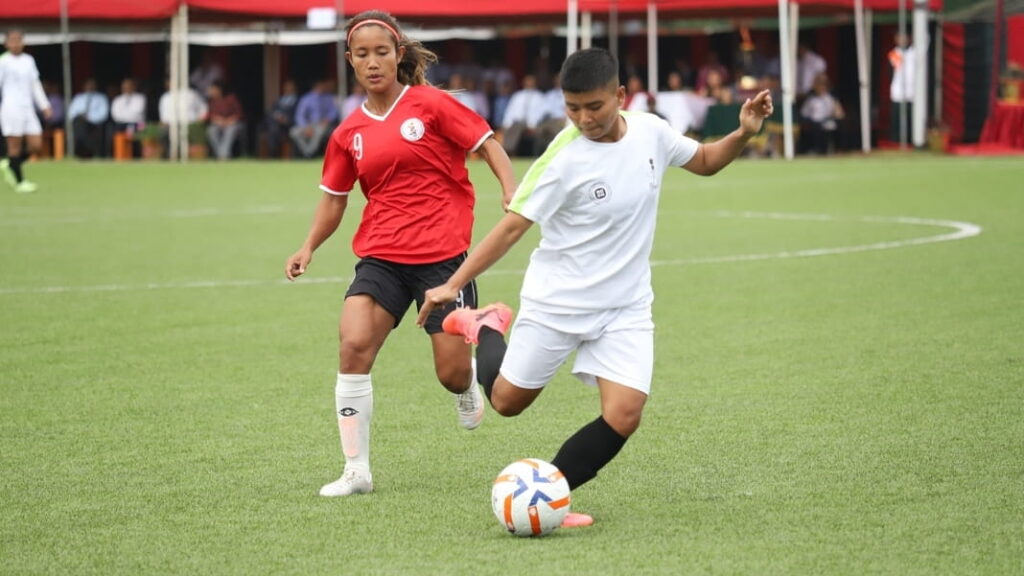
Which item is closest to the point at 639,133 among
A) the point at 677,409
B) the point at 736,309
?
the point at 677,409

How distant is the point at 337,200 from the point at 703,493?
1926 millimetres

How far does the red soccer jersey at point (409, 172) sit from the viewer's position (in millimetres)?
6578

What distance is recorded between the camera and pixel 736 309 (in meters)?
11.3

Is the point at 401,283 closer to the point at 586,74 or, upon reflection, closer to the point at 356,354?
the point at 356,354

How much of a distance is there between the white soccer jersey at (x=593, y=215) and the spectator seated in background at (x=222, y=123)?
28.2 m

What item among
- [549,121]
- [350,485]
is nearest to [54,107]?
[549,121]

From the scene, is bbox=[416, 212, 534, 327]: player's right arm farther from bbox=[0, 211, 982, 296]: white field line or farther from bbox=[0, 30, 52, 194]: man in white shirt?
bbox=[0, 30, 52, 194]: man in white shirt

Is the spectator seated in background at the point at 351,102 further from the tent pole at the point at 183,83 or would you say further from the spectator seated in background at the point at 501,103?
the tent pole at the point at 183,83

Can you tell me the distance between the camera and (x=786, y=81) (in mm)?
28500

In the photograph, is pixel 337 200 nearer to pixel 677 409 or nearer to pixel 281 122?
pixel 677 409

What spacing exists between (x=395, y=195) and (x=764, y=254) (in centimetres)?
846

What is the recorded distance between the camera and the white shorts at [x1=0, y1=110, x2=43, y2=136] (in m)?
24.6

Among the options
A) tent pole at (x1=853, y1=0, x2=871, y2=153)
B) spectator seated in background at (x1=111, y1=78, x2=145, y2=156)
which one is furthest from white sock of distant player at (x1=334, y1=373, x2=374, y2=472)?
spectator seated in background at (x1=111, y1=78, x2=145, y2=156)

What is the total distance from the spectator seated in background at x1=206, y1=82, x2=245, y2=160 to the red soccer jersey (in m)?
27.0
